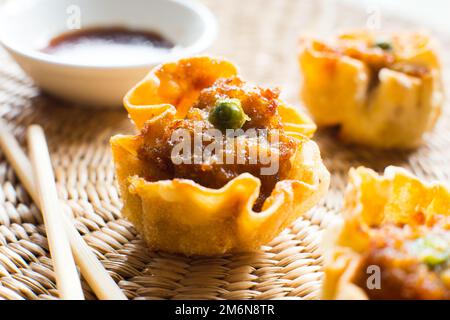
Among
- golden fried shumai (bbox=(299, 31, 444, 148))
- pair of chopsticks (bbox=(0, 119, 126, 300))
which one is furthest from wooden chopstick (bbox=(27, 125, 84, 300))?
golden fried shumai (bbox=(299, 31, 444, 148))

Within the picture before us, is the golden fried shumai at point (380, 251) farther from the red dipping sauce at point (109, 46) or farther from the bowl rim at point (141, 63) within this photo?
the red dipping sauce at point (109, 46)

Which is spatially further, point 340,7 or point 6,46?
point 340,7

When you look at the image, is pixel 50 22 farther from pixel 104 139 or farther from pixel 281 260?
pixel 281 260

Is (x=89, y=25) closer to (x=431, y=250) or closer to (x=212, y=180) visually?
(x=212, y=180)

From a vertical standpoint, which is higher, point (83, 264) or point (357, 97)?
point (357, 97)

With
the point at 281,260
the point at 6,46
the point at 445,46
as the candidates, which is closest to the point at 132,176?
the point at 281,260

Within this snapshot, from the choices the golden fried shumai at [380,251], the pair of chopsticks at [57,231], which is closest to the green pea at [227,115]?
the golden fried shumai at [380,251]
